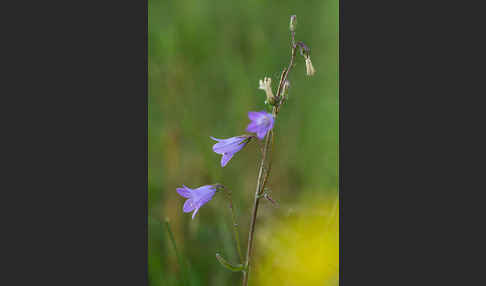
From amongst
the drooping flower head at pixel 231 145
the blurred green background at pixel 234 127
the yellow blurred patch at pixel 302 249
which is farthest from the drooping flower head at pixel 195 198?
the yellow blurred patch at pixel 302 249

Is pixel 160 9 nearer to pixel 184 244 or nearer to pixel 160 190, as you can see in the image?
pixel 160 190

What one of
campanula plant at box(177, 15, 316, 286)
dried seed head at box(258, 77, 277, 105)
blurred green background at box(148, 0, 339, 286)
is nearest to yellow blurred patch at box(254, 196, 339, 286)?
blurred green background at box(148, 0, 339, 286)

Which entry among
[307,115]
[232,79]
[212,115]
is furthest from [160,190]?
[307,115]

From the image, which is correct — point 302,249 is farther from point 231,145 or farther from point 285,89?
point 285,89

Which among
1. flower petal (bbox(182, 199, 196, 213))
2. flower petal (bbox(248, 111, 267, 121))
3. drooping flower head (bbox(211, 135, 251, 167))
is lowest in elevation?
flower petal (bbox(182, 199, 196, 213))

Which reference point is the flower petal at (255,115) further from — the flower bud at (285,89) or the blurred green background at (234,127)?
the blurred green background at (234,127)

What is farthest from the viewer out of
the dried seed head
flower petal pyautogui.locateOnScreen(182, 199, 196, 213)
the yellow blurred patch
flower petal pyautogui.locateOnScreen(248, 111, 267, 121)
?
the yellow blurred patch

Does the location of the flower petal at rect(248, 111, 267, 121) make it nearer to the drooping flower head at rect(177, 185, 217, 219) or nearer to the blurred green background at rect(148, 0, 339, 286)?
the drooping flower head at rect(177, 185, 217, 219)
